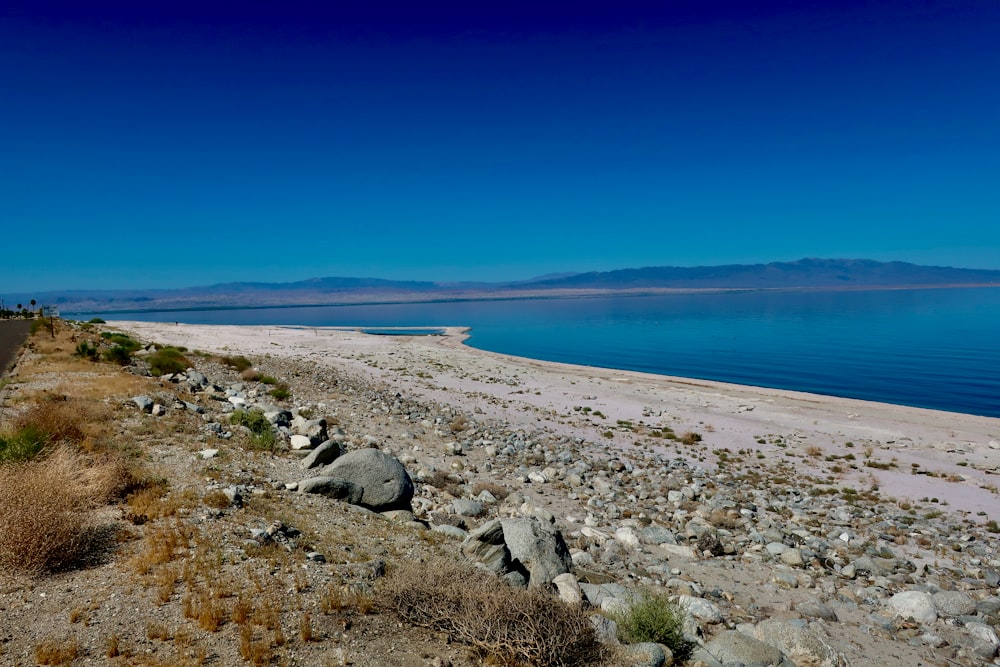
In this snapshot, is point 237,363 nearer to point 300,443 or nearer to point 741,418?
point 300,443

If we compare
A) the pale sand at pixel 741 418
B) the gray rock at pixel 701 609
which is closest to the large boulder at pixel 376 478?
the gray rock at pixel 701 609

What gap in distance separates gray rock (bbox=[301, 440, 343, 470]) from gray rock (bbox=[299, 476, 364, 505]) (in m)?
1.96

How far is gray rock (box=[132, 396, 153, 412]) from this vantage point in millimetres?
16422

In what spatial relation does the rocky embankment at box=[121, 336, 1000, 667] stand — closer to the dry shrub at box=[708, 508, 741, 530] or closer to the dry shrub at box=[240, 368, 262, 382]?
the dry shrub at box=[708, 508, 741, 530]

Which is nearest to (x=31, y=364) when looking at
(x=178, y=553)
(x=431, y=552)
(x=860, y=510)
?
(x=178, y=553)

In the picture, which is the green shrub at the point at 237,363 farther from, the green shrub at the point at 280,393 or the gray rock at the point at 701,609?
the gray rock at the point at 701,609

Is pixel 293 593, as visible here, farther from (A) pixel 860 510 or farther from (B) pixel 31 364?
(B) pixel 31 364

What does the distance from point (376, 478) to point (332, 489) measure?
3.23 feet

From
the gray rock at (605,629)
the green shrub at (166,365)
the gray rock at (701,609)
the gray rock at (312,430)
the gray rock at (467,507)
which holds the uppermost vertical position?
A: the green shrub at (166,365)

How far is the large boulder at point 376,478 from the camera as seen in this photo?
11844mm

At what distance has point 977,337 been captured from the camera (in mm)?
67875

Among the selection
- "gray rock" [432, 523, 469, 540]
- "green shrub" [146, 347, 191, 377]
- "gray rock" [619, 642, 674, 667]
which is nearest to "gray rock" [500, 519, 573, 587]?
"gray rock" [432, 523, 469, 540]

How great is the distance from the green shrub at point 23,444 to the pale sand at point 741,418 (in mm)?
18363

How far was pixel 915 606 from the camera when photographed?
9.80m
